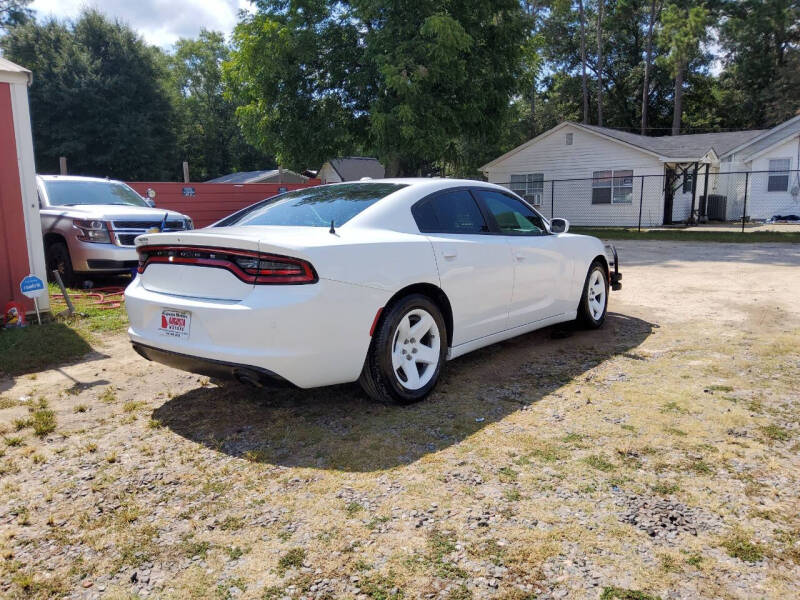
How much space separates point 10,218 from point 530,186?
23786mm

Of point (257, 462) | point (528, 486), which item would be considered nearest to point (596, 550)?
point (528, 486)

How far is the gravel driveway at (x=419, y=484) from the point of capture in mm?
2254

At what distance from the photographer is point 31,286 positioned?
604 cm

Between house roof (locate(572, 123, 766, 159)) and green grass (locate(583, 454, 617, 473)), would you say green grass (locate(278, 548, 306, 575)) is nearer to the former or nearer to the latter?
green grass (locate(583, 454, 617, 473))

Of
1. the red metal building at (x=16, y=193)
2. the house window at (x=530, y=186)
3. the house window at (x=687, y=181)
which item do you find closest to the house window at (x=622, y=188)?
the house window at (x=687, y=181)

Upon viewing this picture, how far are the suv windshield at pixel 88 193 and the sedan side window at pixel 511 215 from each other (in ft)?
23.1

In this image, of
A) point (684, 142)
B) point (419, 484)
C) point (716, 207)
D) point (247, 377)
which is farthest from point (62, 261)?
point (716, 207)

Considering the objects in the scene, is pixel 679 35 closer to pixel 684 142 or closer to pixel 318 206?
pixel 684 142

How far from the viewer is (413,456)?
326cm

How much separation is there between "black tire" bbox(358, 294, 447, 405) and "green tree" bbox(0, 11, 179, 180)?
34.8 meters

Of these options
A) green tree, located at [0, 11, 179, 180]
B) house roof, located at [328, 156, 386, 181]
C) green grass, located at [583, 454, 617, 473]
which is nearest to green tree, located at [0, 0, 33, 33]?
green tree, located at [0, 11, 179, 180]

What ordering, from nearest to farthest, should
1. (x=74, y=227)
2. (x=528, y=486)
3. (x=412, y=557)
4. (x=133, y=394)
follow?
(x=412, y=557) < (x=528, y=486) < (x=133, y=394) < (x=74, y=227)

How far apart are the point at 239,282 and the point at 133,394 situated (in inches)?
63.5

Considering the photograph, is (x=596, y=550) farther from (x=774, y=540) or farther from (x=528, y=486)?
(x=774, y=540)
